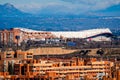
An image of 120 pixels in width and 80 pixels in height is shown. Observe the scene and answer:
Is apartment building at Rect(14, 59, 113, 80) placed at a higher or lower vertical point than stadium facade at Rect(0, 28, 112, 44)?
lower

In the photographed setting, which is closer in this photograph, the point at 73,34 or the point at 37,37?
the point at 37,37

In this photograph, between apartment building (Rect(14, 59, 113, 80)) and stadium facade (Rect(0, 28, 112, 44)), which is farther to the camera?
stadium facade (Rect(0, 28, 112, 44))

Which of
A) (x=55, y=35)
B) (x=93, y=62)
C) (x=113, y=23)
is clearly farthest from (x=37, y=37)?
(x=113, y=23)

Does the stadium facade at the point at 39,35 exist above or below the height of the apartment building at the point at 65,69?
above

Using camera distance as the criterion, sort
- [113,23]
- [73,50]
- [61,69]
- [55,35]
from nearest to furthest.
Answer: [61,69]
[73,50]
[55,35]
[113,23]

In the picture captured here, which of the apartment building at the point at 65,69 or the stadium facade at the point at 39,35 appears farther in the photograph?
the stadium facade at the point at 39,35

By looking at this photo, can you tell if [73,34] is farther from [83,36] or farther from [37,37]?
[37,37]

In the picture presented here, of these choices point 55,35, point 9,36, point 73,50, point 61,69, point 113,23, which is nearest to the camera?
point 61,69

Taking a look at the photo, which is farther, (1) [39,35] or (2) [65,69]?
(1) [39,35]

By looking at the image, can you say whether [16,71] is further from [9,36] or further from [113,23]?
[113,23]

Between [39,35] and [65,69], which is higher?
[39,35]
